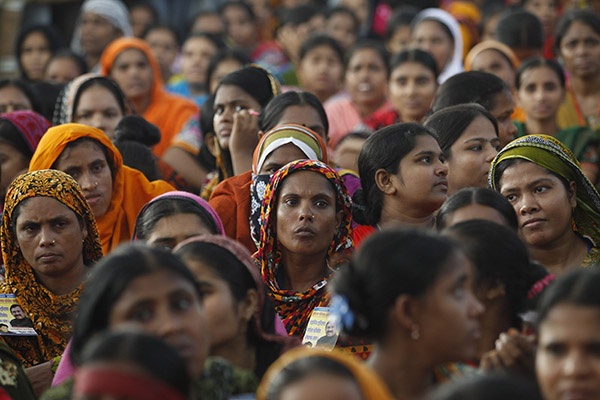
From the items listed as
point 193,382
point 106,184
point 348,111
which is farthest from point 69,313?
point 348,111

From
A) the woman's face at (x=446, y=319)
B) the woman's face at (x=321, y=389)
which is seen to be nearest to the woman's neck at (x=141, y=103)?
the woman's face at (x=446, y=319)

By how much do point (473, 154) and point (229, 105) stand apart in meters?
1.71

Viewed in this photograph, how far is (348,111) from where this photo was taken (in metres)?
9.32

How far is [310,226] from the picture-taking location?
5.38 metres

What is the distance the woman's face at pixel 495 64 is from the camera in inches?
331

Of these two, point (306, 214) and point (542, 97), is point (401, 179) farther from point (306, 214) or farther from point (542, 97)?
point (542, 97)

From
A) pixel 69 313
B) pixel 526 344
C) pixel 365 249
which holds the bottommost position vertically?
pixel 69 313

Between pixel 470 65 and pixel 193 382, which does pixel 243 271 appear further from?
pixel 470 65

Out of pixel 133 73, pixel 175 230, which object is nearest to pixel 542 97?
pixel 133 73

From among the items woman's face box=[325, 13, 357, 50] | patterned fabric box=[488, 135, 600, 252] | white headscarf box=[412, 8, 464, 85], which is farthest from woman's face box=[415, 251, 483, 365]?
woman's face box=[325, 13, 357, 50]

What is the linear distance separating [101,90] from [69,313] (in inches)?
100

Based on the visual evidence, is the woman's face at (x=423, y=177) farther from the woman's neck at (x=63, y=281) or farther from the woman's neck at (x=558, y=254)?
the woman's neck at (x=63, y=281)

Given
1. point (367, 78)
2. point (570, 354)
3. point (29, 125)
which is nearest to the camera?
point (570, 354)

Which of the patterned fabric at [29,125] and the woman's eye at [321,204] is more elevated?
the patterned fabric at [29,125]
